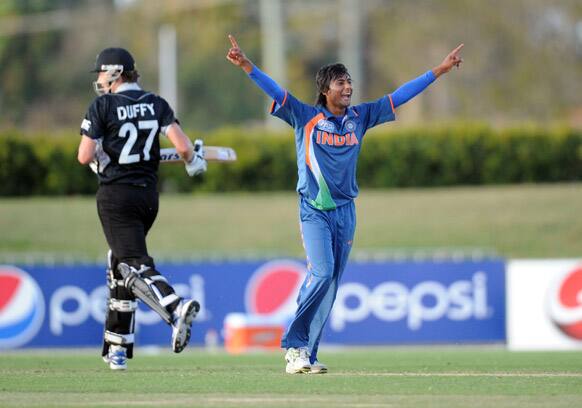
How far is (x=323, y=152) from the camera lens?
9.12 metres

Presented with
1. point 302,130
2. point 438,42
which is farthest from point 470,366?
point 438,42

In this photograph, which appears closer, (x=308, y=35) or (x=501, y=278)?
(x=501, y=278)

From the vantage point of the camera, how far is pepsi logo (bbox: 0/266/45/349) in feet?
62.2

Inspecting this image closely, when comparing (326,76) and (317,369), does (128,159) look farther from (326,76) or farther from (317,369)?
(317,369)

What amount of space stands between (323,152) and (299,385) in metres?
1.94

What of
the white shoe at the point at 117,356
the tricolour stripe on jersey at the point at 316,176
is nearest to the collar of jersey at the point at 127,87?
the tricolour stripe on jersey at the point at 316,176

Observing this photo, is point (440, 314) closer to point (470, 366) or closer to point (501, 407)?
point (470, 366)

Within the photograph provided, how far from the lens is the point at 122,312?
932cm

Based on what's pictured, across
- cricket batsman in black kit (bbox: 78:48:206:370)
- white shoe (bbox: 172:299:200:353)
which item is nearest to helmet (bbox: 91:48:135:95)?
cricket batsman in black kit (bbox: 78:48:206:370)

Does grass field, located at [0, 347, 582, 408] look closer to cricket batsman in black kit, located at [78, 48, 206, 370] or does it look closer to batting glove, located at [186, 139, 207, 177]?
cricket batsman in black kit, located at [78, 48, 206, 370]

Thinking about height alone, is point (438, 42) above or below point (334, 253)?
above

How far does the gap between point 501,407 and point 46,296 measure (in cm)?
1329

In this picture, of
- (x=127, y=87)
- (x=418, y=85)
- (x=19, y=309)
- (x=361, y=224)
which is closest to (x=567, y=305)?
(x=19, y=309)

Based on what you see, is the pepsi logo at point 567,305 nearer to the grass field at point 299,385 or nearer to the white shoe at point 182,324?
the grass field at point 299,385
